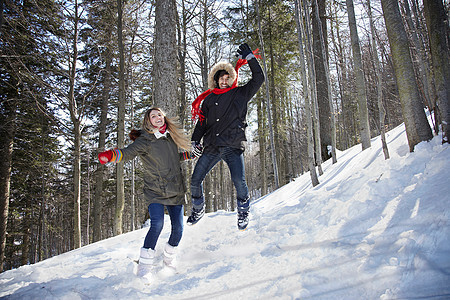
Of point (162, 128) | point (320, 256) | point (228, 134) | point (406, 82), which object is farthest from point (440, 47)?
point (162, 128)

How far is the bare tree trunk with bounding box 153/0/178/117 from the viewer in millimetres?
4117

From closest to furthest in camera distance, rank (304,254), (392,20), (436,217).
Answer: (436,217) → (304,254) → (392,20)

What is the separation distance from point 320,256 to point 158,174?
1.96m

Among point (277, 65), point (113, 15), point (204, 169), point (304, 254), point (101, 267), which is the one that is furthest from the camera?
point (277, 65)

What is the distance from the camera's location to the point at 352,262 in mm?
2088

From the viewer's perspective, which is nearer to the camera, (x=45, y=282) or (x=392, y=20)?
(x=45, y=282)

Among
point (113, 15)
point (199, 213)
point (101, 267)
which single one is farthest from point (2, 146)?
point (199, 213)

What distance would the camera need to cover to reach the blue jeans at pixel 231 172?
309 cm

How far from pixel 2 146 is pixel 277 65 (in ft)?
42.9

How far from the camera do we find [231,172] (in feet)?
A: 10.3

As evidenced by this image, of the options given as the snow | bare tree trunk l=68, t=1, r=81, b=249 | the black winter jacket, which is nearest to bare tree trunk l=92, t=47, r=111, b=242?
bare tree trunk l=68, t=1, r=81, b=249

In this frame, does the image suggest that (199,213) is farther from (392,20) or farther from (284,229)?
(392,20)

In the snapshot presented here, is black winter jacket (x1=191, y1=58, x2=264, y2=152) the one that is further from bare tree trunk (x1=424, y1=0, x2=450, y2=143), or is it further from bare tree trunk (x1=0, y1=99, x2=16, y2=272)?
bare tree trunk (x1=0, y1=99, x2=16, y2=272)

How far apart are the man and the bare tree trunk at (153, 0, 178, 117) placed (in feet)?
3.48
